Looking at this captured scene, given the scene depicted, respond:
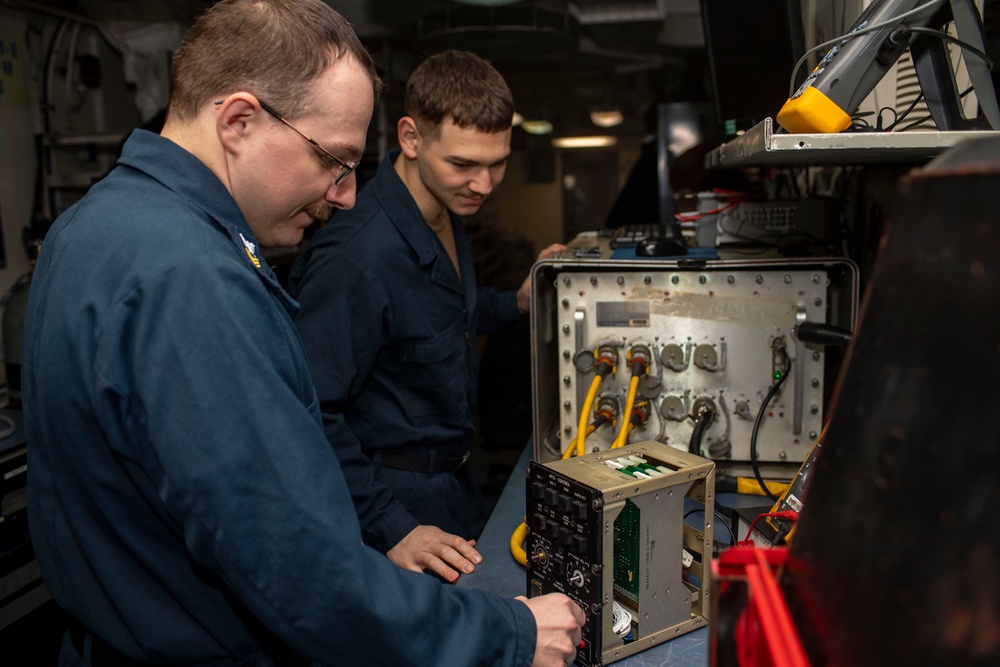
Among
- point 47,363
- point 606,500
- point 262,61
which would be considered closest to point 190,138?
point 262,61

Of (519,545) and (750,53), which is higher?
(750,53)

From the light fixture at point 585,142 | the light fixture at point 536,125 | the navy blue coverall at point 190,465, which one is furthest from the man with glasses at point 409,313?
the light fixture at point 585,142

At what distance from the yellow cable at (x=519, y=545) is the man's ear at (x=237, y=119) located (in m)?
0.81

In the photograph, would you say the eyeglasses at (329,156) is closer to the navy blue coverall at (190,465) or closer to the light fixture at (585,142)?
the navy blue coverall at (190,465)

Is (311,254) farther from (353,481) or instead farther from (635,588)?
(635,588)

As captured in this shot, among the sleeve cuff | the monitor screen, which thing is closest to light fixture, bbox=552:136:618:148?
the monitor screen

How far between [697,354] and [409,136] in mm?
847

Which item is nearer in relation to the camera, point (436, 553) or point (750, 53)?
point (436, 553)

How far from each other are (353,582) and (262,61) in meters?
0.66

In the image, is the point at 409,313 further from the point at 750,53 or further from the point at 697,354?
the point at 750,53

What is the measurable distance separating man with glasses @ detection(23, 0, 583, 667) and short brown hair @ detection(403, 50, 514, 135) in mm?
633

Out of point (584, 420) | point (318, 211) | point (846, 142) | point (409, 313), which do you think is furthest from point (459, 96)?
point (846, 142)

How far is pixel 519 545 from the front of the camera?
1.38 metres

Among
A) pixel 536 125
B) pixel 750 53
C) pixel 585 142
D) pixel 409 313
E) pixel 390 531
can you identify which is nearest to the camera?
pixel 390 531
